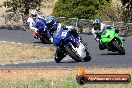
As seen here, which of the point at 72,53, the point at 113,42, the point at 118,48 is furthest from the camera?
the point at 113,42

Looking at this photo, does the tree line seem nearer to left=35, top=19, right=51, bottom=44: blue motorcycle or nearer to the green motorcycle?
left=35, top=19, right=51, bottom=44: blue motorcycle

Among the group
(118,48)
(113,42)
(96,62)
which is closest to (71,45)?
(96,62)

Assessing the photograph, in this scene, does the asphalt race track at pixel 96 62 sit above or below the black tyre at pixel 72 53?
below

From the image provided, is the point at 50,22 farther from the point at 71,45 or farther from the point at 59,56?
the point at 71,45

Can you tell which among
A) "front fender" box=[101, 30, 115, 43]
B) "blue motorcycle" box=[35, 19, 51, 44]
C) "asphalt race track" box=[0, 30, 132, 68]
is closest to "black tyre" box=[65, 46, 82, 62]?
"asphalt race track" box=[0, 30, 132, 68]

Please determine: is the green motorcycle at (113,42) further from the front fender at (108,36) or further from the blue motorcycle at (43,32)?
the blue motorcycle at (43,32)

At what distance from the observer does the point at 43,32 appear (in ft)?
95.9

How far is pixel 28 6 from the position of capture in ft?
148

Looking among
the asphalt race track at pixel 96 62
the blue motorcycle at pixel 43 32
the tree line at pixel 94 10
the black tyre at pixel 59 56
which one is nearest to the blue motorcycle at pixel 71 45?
the asphalt race track at pixel 96 62

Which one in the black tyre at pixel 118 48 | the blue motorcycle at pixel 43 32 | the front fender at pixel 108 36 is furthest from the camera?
the blue motorcycle at pixel 43 32

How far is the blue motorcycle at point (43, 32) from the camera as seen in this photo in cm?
2891

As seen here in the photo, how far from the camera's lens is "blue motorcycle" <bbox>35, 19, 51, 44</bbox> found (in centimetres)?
2891

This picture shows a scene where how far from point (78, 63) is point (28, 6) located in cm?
2649

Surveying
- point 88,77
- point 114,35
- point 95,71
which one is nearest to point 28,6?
point 114,35
